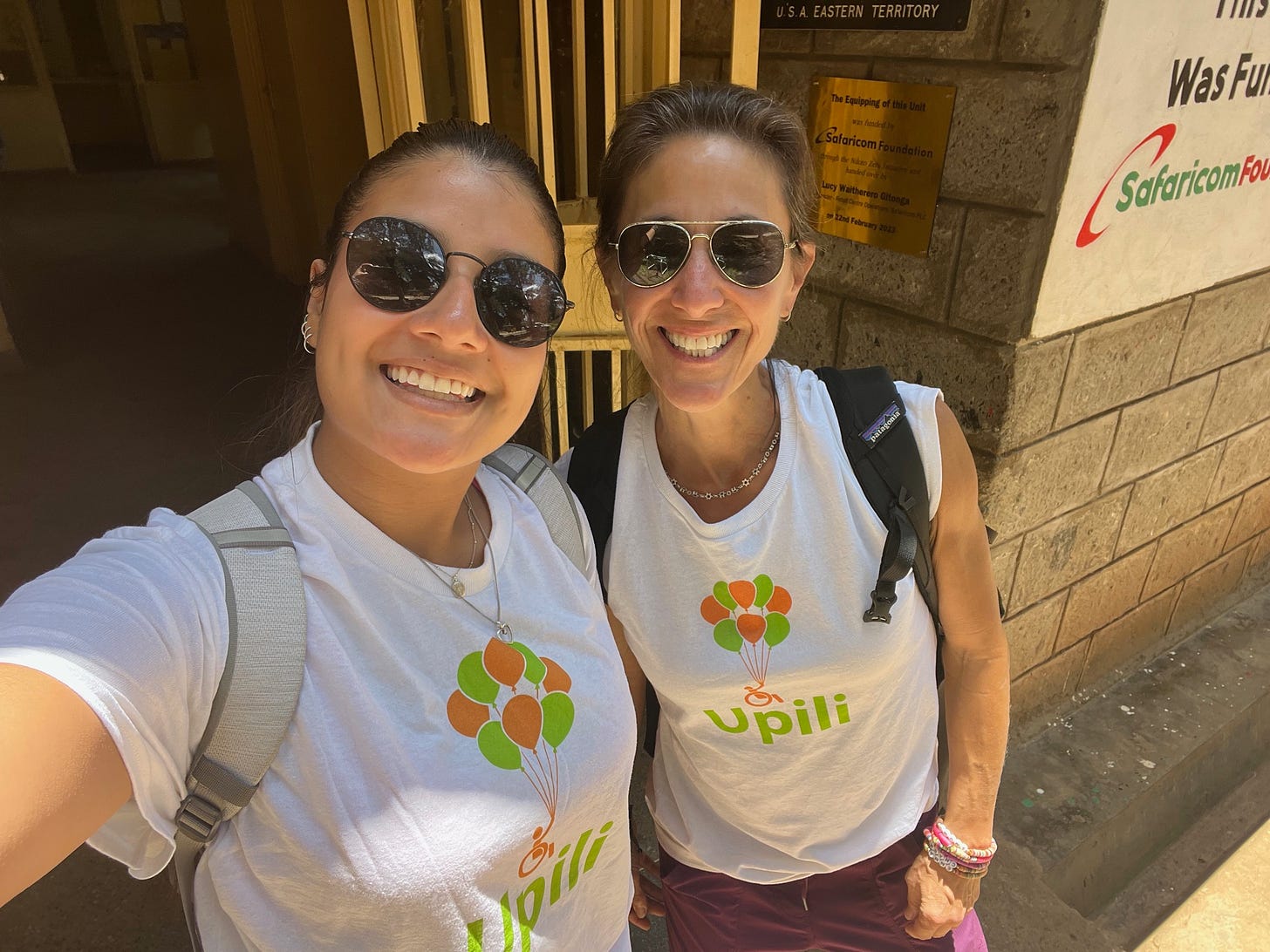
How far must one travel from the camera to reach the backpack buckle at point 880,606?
4.49ft

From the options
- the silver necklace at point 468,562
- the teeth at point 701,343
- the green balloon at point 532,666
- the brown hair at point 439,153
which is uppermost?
the brown hair at point 439,153

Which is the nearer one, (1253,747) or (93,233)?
(1253,747)

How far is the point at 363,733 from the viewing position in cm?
96

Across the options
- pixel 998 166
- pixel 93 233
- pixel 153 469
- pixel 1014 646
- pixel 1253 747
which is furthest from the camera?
pixel 93 233

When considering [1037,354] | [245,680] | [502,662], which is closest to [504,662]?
[502,662]

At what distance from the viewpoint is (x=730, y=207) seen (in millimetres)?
1343

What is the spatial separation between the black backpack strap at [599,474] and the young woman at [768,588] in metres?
0.02

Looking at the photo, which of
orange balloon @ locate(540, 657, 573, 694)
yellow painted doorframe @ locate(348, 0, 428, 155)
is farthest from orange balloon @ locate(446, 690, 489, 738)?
yellow painted doorframe @ locate(348, 0, 428, 155)

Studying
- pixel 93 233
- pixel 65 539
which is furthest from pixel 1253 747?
pixel 93 233

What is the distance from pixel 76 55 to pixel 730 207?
19.0 m

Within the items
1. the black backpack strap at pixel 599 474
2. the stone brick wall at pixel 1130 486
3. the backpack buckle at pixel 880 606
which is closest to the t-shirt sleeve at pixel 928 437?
the backpack buckle at pixel 880 606

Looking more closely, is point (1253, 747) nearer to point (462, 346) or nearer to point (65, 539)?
point (462, 346)

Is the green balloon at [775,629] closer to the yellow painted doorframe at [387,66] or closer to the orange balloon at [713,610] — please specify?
the orange balloon at [713,610]

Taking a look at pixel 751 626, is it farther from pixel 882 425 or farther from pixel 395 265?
pixel 395 265
